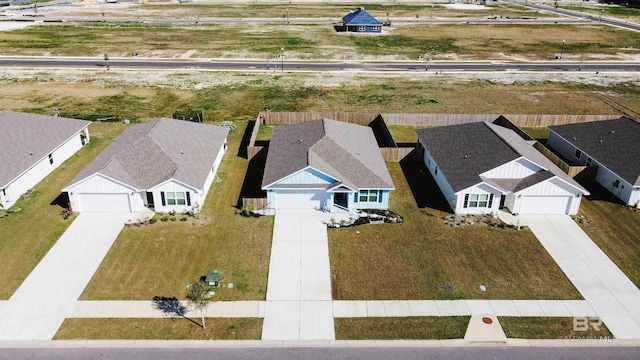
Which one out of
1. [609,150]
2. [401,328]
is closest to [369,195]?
[401,328]

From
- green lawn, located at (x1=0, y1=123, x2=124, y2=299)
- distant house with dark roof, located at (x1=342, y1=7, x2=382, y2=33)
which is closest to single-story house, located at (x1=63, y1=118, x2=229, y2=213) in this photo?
green lawn, located at (x1=0, y1=123, x2=124, y2=299)

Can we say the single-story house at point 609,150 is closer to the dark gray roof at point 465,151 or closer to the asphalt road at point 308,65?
the dark gray roof at point 465,151

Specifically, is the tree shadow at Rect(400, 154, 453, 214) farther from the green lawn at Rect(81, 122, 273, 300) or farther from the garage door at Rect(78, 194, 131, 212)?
the garage door at Rect(78, 194, 131, 212)

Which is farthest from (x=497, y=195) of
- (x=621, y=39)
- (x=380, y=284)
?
(x=621, y=39)

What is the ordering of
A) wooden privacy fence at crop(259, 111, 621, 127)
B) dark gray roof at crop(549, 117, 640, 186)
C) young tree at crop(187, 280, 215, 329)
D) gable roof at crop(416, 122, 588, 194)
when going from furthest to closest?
wooden privacy fence at crop(259, 111, 621, 127), dark gray roof at crop(549, 117, 640, 186), gable roof at crop(416, 122, 588, 194), young tree at crop(187, 280, 215, 329)

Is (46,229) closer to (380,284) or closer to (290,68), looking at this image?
(380,284)

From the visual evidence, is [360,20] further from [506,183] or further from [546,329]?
[546,329]
